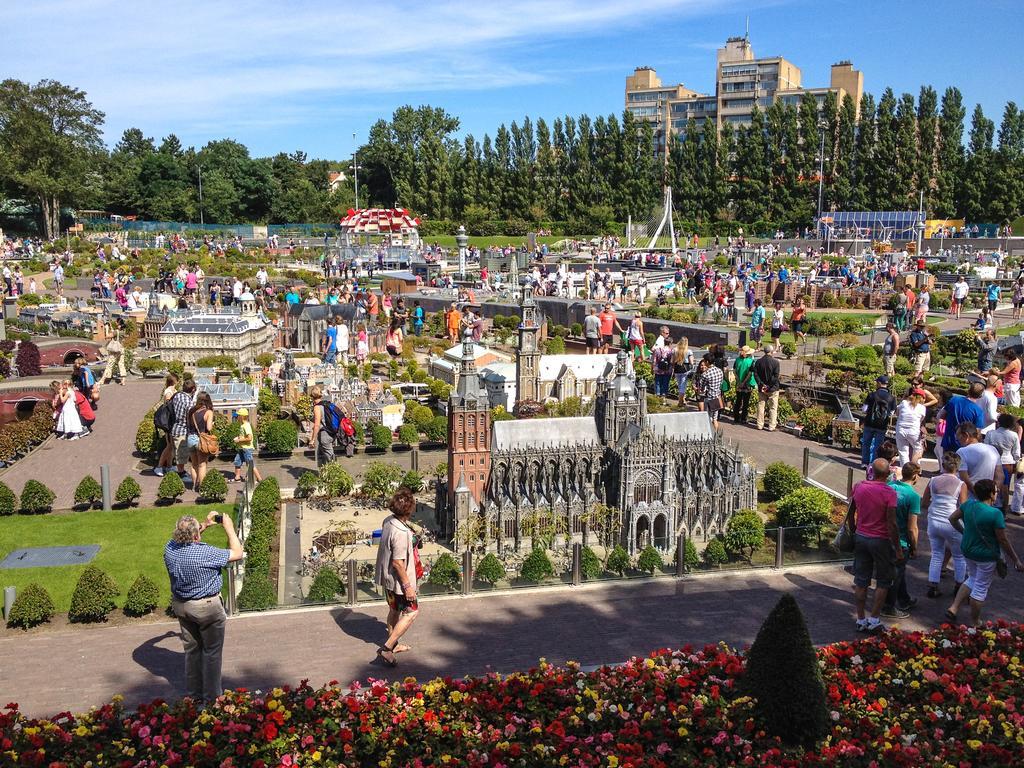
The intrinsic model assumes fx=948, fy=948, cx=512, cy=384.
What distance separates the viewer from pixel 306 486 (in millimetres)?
20172

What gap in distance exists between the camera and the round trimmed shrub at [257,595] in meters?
13.1

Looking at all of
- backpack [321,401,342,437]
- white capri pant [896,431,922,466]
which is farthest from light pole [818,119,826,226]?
backpack [321,401,342,437]

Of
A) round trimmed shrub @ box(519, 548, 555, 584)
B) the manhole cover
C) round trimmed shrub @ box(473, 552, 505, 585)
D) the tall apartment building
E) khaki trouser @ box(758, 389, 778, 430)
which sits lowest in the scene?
the manhole cover

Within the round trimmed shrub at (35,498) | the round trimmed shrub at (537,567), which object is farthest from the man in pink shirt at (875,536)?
the round trimmed shrub at (35,498)

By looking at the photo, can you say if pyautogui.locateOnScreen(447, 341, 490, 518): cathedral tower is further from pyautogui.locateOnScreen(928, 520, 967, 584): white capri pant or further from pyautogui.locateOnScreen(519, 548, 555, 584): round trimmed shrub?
pyautogui.locateOnScreen(928, 520, 967, 584): white capri pant

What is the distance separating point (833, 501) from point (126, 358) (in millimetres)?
24626

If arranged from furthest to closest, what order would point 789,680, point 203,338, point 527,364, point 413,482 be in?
point 203,338 → point 527,364 → point 413,482 → point 789,680

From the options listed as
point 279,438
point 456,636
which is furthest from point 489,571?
point 279,438

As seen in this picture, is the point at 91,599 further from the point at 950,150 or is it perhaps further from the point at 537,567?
the point at 950,150

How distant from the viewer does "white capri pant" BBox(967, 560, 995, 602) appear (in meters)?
11.6

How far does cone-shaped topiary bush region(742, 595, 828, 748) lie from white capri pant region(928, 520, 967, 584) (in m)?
3.99

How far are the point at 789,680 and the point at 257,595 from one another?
291 inches

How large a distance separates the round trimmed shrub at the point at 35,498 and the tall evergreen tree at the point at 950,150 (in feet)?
281

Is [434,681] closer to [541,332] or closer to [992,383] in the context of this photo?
[992,383]
